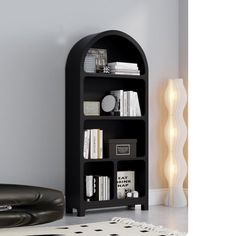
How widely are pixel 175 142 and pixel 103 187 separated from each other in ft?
3.23

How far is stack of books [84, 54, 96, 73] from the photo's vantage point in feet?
15.0

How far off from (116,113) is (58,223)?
121cm

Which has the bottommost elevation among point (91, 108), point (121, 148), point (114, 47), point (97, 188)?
point (97, 188)

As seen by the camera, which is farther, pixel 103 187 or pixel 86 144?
pixel 103 187

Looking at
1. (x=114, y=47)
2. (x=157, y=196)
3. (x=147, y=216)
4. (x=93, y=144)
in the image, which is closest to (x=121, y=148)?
(x=93, y=144)

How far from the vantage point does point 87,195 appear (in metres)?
4.56

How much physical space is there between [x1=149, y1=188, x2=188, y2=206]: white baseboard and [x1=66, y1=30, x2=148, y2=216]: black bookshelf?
0.32m

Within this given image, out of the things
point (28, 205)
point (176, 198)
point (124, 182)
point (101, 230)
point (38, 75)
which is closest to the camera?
point (28, 205)

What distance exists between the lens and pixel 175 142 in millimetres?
5168

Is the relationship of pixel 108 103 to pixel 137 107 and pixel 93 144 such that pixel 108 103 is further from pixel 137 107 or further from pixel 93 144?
pixel 93 144

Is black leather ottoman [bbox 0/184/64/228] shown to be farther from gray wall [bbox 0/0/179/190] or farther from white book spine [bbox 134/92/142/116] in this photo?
white book spine [bbox 134/92/142/116]

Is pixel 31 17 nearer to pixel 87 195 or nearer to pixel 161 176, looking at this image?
pixel 87 195
